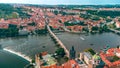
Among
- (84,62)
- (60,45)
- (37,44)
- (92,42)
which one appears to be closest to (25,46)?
(37,44)

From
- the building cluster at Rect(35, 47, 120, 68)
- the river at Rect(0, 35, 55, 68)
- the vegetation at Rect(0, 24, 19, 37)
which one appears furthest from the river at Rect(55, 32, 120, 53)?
the vegetation at Rect(0, 24, 19, 37)

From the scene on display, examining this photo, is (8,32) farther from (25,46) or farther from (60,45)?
(60,45)

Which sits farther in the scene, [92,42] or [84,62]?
[92,42]

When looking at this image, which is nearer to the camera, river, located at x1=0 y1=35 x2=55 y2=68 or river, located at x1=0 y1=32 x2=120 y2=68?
river, located at x1=0 y1=32 x2=120 y2=68

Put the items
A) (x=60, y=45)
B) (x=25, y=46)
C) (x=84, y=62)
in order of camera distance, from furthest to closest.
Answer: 1. (x=25, y=46)
2. (x=60, y=45)
3. (x=84, y=62)

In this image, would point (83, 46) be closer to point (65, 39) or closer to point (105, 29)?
point (65, 39)

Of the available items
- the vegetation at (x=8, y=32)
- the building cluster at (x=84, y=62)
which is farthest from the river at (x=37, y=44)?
the building cluster at (x=84, y=62)

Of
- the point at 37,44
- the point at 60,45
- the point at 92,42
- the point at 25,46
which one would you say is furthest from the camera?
the point at 92,42

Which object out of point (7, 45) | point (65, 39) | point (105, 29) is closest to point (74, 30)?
point (105, 29)

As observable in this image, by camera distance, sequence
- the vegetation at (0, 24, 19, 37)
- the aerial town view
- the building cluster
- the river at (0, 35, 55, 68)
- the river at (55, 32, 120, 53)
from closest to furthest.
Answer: the building cluster
the aerial town view
the river at (0, 35, 55, 68)
the river at (55, 32, 120, 53)
the vegetation at (0, 24, 19, 37)

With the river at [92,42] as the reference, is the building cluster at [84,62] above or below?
above

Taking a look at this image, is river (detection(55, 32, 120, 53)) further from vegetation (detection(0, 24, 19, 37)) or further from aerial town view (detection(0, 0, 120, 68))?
vegetation (detection(0, 24, 19, 37))

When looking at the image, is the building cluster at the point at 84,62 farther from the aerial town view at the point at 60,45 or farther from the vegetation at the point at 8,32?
the vegetation at the point at 8,32
